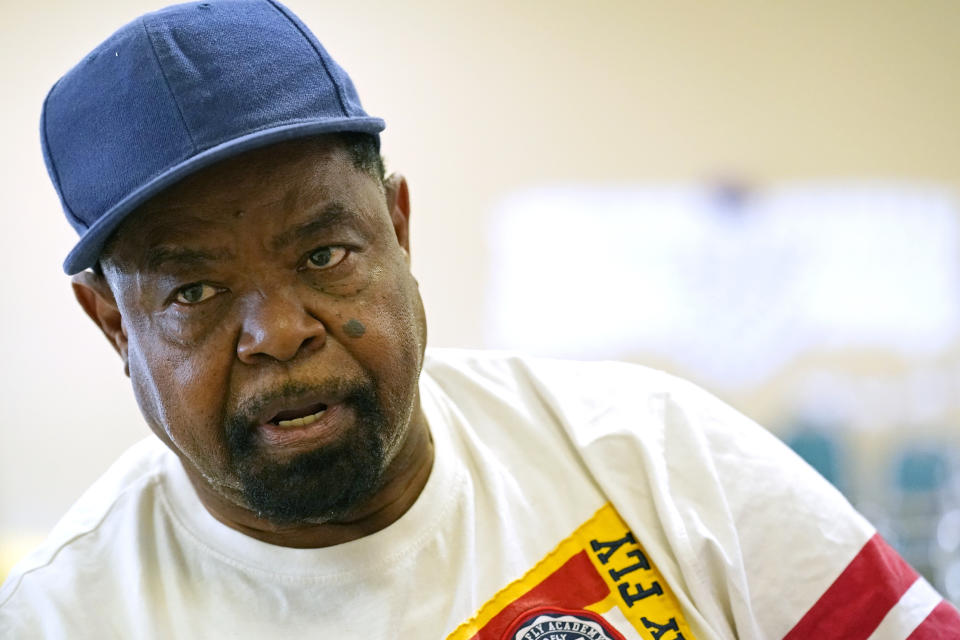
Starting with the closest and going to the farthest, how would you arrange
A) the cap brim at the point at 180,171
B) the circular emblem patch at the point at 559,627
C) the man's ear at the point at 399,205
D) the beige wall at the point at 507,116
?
the cap brim at the point at 180,171, the circular emblem patch at the point at 559,627, the man's ear at the point at 399,205, the beige wall at the point at 507,116

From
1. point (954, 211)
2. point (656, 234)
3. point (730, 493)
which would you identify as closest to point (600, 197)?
point (656, 234)

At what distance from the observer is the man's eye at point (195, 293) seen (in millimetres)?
1005

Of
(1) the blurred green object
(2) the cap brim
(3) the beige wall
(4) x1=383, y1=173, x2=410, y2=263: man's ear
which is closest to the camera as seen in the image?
(2) the cap brim

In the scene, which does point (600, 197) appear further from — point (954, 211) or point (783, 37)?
point (954, 211)

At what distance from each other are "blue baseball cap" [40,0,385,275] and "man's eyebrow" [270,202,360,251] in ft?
0.28

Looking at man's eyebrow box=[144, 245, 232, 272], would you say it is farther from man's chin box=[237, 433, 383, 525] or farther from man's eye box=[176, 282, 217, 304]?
Answer: man's chin box=[237, 433, 383, 525]

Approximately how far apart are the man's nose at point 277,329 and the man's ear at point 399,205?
0.80 ft

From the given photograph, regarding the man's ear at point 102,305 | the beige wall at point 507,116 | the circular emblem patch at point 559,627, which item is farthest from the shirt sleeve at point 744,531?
the beige wall at point 507,116

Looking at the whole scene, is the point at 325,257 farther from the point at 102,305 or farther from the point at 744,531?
the point at 744,531

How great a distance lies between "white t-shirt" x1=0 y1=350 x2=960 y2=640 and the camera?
3.49ft

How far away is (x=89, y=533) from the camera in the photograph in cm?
113

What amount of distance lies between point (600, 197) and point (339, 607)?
10.5ft

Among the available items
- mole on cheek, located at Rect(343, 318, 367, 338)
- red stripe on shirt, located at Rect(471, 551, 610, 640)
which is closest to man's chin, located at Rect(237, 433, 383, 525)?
mole on cheek, located at Rect(343, 318, 367, 338)

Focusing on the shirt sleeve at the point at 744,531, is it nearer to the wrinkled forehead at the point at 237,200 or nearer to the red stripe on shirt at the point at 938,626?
the red stripe on shirt at the point at 938,626
